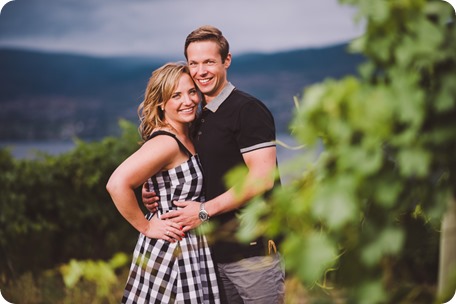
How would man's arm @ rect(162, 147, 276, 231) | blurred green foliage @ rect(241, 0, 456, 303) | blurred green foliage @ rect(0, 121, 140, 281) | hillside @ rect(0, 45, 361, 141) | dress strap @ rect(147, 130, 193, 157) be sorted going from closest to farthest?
blurred green foliage @ rect(241, 0, 456, 303)
man's arm @ rect(162, 147, 276, 231)
dress strap @ rect(147, 130, 193, 157)
blurred green foliage @ rect(0, 121, 140, 281)
hillside @ rect(0, 45, 361, 141)

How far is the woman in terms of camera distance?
239 cm

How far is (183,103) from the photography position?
8.16 ft

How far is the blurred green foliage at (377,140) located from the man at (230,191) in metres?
1.00

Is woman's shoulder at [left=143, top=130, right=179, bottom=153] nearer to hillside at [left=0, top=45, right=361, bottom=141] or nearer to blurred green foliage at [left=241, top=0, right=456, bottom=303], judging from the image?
blurred green foliage at [left=241, top=0, right=456, bottom=303]

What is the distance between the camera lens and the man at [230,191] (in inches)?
93.1

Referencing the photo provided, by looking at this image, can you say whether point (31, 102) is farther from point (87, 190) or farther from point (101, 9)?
point (87, 190)

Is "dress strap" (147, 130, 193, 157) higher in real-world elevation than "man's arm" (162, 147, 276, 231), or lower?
higher

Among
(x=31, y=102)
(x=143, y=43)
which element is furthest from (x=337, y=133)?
(x=31, y=102)

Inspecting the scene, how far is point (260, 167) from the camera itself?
7.68 feet

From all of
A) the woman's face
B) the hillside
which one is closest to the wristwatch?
the woman's face

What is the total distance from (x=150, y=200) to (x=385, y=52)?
4.97 feet

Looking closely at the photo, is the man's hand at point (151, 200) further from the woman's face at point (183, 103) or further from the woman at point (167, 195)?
the woman's face at point (183, 103)

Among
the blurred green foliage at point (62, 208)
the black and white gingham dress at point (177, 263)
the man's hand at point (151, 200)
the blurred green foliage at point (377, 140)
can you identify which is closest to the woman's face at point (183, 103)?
the black and white gingham dress at point (177, 263)

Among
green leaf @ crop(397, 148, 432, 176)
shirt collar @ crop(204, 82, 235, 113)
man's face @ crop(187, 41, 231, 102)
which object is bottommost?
green leaf @ crop(397, 148, 432, 176)
